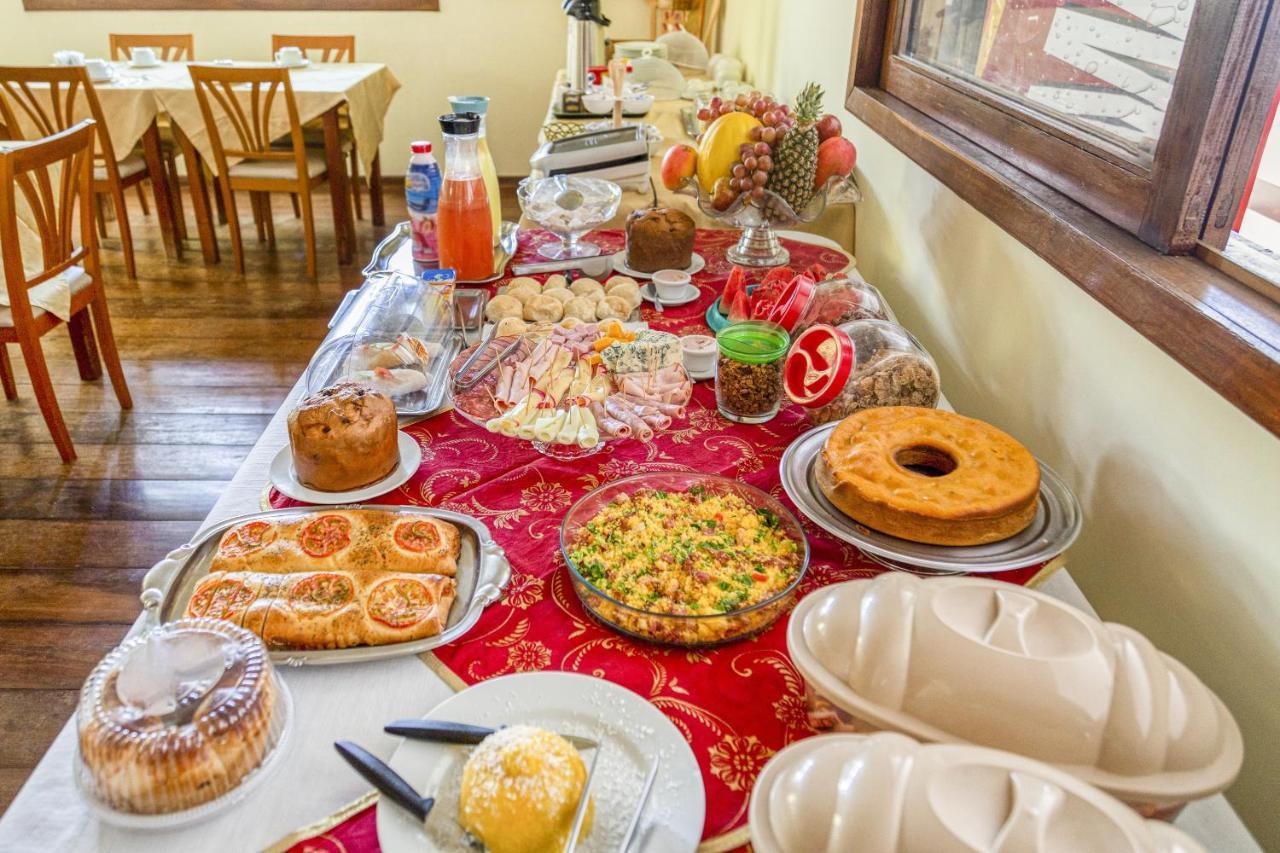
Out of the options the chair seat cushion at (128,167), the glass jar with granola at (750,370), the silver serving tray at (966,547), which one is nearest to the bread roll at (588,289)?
the glass jar with granola at (750,370)

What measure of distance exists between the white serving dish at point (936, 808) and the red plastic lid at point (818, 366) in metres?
0.57

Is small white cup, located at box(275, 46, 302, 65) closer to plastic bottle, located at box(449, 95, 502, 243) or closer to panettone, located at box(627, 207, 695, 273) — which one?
plastic bottle, located at box(449, 95, 502, 243)

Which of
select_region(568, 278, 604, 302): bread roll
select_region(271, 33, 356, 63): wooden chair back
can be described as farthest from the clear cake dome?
select_region(271, 33, 356, 63): wooden chair back

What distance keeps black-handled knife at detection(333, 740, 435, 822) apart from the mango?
108cm

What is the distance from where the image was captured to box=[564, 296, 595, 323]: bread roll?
1.32m

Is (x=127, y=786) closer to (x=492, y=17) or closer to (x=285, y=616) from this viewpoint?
(x=285, y=616)

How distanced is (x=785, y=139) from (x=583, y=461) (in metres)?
0.68

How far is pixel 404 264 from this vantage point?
1.54m

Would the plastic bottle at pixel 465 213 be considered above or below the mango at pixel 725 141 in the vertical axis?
below

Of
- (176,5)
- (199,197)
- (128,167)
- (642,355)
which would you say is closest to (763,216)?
(642,355)

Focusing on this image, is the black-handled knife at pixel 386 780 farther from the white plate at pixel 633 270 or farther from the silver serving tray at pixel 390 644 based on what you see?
the white plate at pixel 633 270

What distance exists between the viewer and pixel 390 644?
0.71 m

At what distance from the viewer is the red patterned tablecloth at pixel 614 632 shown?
25.8 inches

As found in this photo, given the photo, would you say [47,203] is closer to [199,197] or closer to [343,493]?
[199,197]
